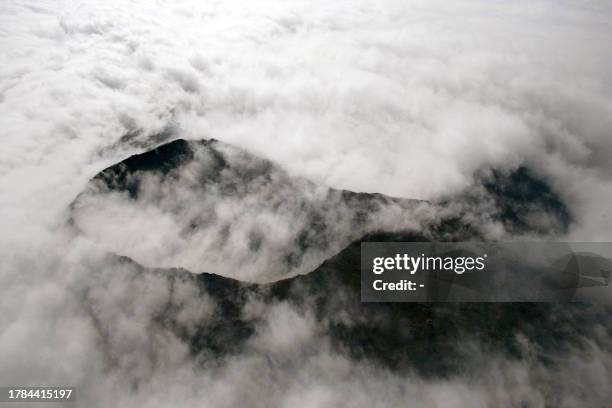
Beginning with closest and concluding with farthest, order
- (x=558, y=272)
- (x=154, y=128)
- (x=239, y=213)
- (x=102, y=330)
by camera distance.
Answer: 1. (x=102, y=330)
2. (x=558, y=272)
3. (x=239, y=213)
4. (x=154, y=128)

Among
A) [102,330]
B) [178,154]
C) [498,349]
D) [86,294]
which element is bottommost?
[498,349]

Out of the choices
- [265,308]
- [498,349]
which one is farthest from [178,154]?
[498,349]

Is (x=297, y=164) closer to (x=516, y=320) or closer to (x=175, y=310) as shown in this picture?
(x=175, y=310)

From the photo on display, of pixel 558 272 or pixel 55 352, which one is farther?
pixel 558 272

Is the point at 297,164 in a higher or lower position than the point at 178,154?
lower

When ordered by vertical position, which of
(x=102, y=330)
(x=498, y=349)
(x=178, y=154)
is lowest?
(x=498, y=349)

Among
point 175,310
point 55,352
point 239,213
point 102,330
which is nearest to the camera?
point 55,352

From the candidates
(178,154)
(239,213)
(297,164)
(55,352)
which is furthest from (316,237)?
(55,352)

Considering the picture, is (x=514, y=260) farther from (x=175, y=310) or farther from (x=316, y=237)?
(x=175, y=310)

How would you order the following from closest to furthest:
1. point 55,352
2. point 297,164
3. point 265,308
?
1. point 55,352
2. point 265,308
3. point 297,164
